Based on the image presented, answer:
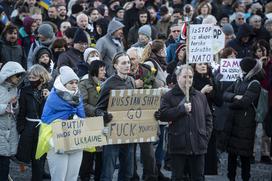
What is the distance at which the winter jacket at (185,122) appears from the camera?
1096cm

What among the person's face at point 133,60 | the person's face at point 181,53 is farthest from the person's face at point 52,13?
the person's face at point 133,60

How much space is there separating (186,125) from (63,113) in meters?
1.67

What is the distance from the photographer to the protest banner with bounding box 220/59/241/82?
13.7m

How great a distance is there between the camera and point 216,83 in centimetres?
1270

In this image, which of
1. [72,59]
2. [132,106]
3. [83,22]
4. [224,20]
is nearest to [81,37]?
[72,59]

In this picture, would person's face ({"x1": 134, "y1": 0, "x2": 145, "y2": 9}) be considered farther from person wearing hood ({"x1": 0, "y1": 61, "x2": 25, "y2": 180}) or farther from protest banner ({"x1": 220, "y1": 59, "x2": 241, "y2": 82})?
person wearing hood ({"x1": 0, "y1": 61, "x2": 25, "y2": 180})

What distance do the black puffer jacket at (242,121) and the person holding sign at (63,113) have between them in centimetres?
274

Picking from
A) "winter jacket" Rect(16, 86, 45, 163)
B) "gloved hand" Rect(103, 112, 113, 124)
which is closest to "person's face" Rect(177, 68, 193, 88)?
"gloved hand" Rect(103, 112, 113, 124)

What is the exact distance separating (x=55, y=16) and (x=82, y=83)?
278 inches

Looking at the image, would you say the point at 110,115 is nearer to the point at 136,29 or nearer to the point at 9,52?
the point at 9,52

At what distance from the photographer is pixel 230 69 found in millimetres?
13680

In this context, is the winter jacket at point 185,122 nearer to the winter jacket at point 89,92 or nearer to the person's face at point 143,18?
the winter jacket at point 89,92

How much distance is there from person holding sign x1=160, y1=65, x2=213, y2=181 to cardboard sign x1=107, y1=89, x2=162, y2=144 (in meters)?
0.42

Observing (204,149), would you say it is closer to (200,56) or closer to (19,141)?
(200,56)
